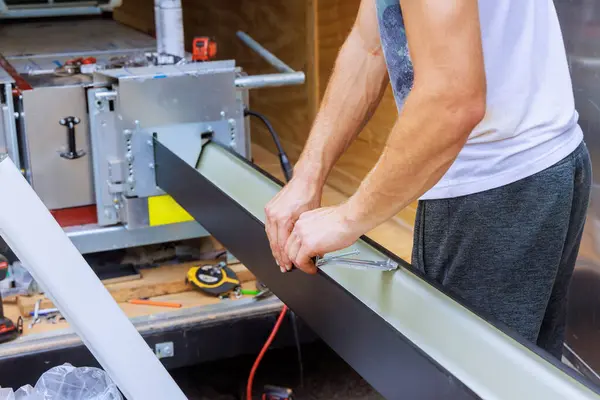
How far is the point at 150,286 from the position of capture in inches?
71.6

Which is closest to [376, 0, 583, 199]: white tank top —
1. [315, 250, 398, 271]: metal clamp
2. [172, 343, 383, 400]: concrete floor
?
[315, 250, 398, 271]: metal clamp

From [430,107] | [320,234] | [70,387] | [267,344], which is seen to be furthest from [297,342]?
[430,107]

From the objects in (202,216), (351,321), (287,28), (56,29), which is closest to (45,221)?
(351,321)

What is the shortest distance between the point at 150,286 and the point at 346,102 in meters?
0.87

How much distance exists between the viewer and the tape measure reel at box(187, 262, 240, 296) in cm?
181

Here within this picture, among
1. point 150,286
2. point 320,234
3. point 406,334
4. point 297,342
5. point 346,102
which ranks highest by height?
point 346,102

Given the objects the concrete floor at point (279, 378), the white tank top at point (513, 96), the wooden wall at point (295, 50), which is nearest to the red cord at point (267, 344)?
the concrete floor at point (279, 378)

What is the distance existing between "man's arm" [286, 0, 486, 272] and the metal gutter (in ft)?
0.42

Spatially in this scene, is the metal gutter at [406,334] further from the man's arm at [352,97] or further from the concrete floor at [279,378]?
the concrete floor at [279,378]

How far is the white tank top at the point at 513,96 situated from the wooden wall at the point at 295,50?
4.18ft

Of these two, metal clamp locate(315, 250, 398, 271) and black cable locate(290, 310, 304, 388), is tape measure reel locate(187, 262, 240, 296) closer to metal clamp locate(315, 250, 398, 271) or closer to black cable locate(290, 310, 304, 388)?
black cable locate(290, 310, 304, 388)

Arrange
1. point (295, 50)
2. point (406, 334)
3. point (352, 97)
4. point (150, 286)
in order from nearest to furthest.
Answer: point (406, 334) → point (352, 97) → point (150, 286) → point (295, 50)

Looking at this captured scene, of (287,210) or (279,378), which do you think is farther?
(279,378)

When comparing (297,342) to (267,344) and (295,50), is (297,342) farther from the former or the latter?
(295,50)
